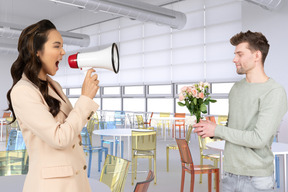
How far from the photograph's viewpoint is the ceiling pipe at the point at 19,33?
10266mm

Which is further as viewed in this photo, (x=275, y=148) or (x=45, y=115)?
(x=275, y=148)

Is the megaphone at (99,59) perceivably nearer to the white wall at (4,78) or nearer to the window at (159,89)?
the window at (159,89)

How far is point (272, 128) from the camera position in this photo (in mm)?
1608

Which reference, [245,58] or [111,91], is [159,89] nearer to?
[111,91]

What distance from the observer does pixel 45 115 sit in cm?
110

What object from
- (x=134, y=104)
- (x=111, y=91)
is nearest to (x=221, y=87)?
(x=134, y=104)

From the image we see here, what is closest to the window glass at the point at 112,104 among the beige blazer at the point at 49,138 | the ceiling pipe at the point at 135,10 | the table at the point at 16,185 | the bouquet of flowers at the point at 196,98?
the ceiling pipe at the point at 135,10

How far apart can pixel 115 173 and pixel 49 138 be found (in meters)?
1.17

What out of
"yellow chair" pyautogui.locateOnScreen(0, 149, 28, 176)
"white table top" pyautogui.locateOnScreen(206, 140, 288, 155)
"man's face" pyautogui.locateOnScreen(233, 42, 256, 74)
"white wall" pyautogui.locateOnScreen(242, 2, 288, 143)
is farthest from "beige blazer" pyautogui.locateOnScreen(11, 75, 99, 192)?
"white wall" pyautogui.locateOnScreen(242, 2, 288, 143)

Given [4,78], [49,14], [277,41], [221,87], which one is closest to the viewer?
[277,41]

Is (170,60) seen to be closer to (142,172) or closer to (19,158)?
(142,172)

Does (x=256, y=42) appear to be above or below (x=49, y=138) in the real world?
above

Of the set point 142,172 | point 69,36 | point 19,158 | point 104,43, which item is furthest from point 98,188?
point 104,43

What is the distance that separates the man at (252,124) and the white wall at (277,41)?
6.66 metres
